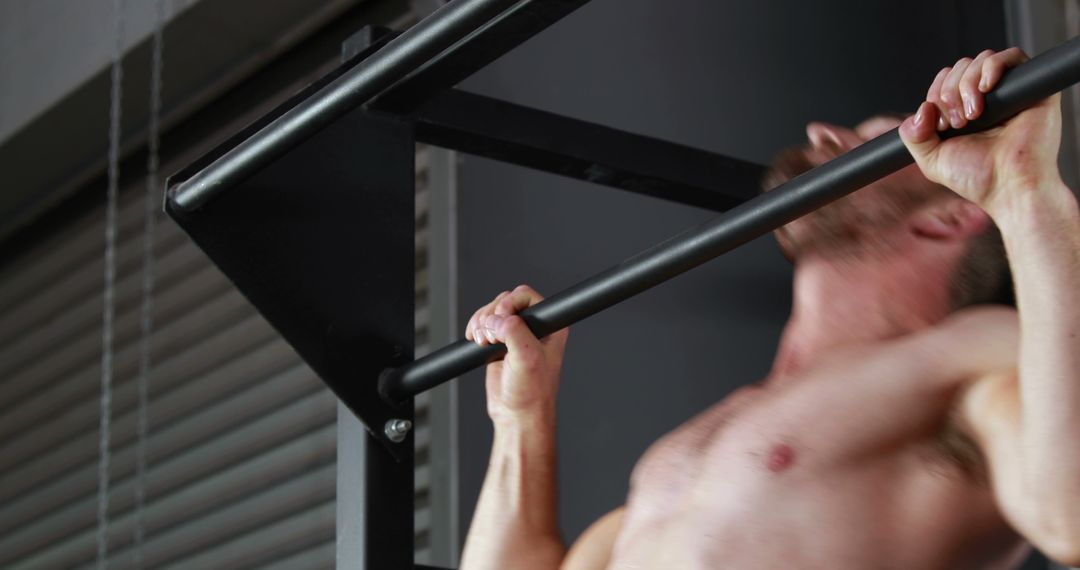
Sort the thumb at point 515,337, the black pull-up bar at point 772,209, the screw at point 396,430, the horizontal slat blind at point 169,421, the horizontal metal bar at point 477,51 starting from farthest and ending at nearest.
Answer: the horizontal slat blind at point 169,421 < the screw at point 396,430 < the thumb at point 515,337 < the horizontal metal bar at point 477,51 < the black pull-up bar at point 772,209

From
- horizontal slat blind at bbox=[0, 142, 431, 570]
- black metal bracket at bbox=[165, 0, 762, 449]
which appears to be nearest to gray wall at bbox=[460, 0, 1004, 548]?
horizontal slat blind at bbox=[0, 142, 431, 570]

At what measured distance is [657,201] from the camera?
2355mm

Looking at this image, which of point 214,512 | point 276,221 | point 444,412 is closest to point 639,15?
point 444,412

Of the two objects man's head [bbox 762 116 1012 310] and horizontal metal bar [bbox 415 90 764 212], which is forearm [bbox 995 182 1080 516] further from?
horizontal metal bar [bbox 415 90 764 212]

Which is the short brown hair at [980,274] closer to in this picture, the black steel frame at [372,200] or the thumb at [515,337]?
the black steel frame at [372,200]

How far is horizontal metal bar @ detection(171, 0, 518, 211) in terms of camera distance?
1085 mm

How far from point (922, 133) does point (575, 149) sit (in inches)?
22.6

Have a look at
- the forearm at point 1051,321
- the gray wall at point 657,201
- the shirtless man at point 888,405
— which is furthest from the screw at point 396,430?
the gray wall at point 657,201

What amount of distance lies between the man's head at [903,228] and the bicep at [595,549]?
1.08 feet

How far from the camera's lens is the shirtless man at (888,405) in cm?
97

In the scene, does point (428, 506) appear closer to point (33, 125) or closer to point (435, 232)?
point (435, 232)

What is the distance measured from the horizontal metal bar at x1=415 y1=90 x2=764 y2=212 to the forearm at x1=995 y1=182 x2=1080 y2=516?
1.83 ft

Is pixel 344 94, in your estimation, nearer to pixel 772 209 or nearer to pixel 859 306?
pixel 772 209

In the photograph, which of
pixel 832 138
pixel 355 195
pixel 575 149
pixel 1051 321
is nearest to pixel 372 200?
pixel 355 195
